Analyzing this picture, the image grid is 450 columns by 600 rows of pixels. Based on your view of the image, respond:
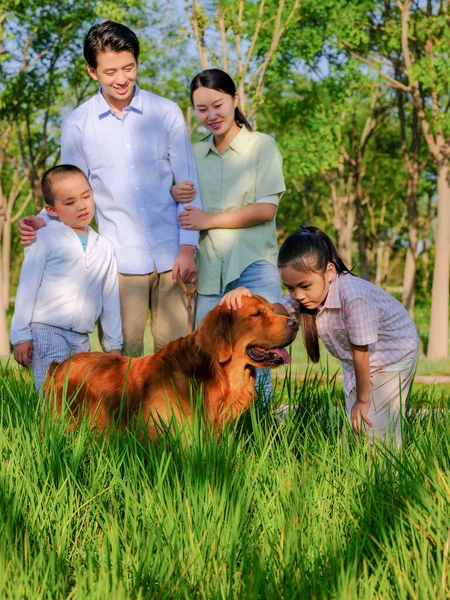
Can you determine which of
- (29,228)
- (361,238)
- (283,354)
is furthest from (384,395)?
(361,238)

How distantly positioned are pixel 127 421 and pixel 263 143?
6.68 feet

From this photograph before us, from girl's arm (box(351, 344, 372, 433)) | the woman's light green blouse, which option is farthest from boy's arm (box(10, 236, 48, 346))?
girl's arm (box(351, 344, 372, 433))

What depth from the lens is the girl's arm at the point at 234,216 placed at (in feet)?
15.6

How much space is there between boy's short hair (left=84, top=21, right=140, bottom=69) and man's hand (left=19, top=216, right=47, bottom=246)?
0.99 metres

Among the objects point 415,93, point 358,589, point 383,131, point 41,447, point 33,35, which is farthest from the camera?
point 383,131

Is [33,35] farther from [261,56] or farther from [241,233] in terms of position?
[241,233]

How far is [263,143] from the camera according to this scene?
491 cm

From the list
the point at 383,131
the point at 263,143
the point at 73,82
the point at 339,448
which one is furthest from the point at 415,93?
the point at 383,131

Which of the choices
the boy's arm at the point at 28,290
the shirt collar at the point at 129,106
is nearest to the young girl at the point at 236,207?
the shirt collar at the point at 129,106

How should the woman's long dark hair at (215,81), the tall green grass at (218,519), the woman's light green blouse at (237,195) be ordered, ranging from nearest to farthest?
the tall green grass at (218,519)
the woman's long dark hair at (215,81)
the woman's light green blouse at (237,195)

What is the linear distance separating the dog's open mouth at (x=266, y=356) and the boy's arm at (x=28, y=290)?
1.35 meters

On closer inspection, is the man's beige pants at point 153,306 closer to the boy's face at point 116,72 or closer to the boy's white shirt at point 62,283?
the boy's white shirt at point 62,283

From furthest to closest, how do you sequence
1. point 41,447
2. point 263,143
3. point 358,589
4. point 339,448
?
point 263,143 < point 339,448 < point 41,447 < point 358,589

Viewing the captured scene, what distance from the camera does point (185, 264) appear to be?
4668 millimetres
